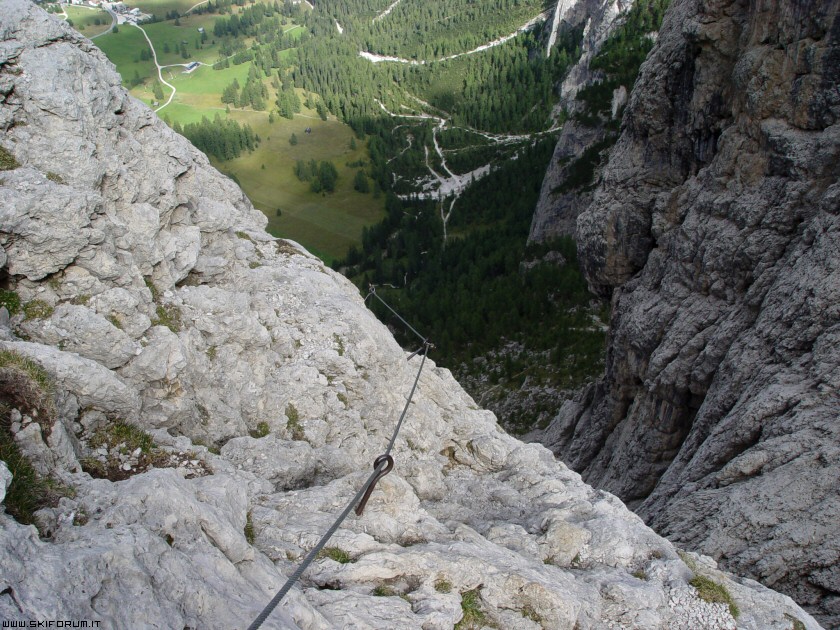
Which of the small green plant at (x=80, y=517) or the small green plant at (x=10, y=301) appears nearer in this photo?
the small green plant at (x=80, y=517)

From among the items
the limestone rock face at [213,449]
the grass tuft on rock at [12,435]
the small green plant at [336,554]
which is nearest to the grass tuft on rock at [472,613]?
the limestone rock face at [213,449]

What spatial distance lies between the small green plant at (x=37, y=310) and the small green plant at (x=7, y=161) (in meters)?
2.77

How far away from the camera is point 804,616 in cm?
1128

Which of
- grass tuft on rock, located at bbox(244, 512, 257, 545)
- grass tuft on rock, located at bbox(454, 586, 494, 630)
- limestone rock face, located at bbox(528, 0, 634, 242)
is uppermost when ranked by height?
grass tuft on rock, located at bbox(454, 586, 494, 630)

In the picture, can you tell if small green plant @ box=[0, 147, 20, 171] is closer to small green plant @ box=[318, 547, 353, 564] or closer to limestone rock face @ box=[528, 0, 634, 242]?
small green plant @ box=[318, 547, 353, 564]

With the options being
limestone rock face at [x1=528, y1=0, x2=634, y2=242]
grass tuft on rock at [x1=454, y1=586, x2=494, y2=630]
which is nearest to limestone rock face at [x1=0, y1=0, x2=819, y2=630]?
grass tuft on rock at [x1=454, y1=586, x2=494, y2=630]

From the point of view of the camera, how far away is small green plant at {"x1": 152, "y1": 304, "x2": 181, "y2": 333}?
1303cm

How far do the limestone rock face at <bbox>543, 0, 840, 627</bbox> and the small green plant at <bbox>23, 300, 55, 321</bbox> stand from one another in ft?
55.9

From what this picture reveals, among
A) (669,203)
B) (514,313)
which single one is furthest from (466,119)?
(669,203)

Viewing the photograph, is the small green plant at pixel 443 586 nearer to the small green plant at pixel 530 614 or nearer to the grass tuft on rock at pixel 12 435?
the small green plant at pixel 530 614

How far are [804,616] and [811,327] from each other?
940 cm

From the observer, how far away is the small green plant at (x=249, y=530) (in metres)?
9.59

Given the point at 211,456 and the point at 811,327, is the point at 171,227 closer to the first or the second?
the point at 211,456

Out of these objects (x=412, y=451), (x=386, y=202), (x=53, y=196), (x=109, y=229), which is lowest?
(x=386, y=202)
